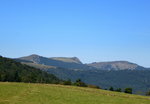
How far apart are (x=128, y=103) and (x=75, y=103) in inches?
457

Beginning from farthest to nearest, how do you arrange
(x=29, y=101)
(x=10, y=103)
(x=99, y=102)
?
(x=99, y=102), (x=29, y=101), (x=10, y=103)

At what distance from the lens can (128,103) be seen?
56406 mm

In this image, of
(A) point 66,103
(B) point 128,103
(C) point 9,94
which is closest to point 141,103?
(B) point 128,103

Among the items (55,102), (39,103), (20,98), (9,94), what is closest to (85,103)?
(55,102)

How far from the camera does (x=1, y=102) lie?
1841 inches

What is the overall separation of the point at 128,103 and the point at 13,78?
10209 centimetres

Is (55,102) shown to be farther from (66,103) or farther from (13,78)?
(13,78)

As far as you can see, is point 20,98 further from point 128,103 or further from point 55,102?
point 128,103

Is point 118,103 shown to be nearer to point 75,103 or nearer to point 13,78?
point 75,103

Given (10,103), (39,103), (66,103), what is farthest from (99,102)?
(10,103)

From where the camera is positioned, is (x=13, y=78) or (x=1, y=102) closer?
(x=1, y=102)

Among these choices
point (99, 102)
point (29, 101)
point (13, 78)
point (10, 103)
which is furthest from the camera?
point (13, 78)

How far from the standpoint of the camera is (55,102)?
5138 cm

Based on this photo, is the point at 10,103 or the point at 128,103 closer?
the point at 10,103
